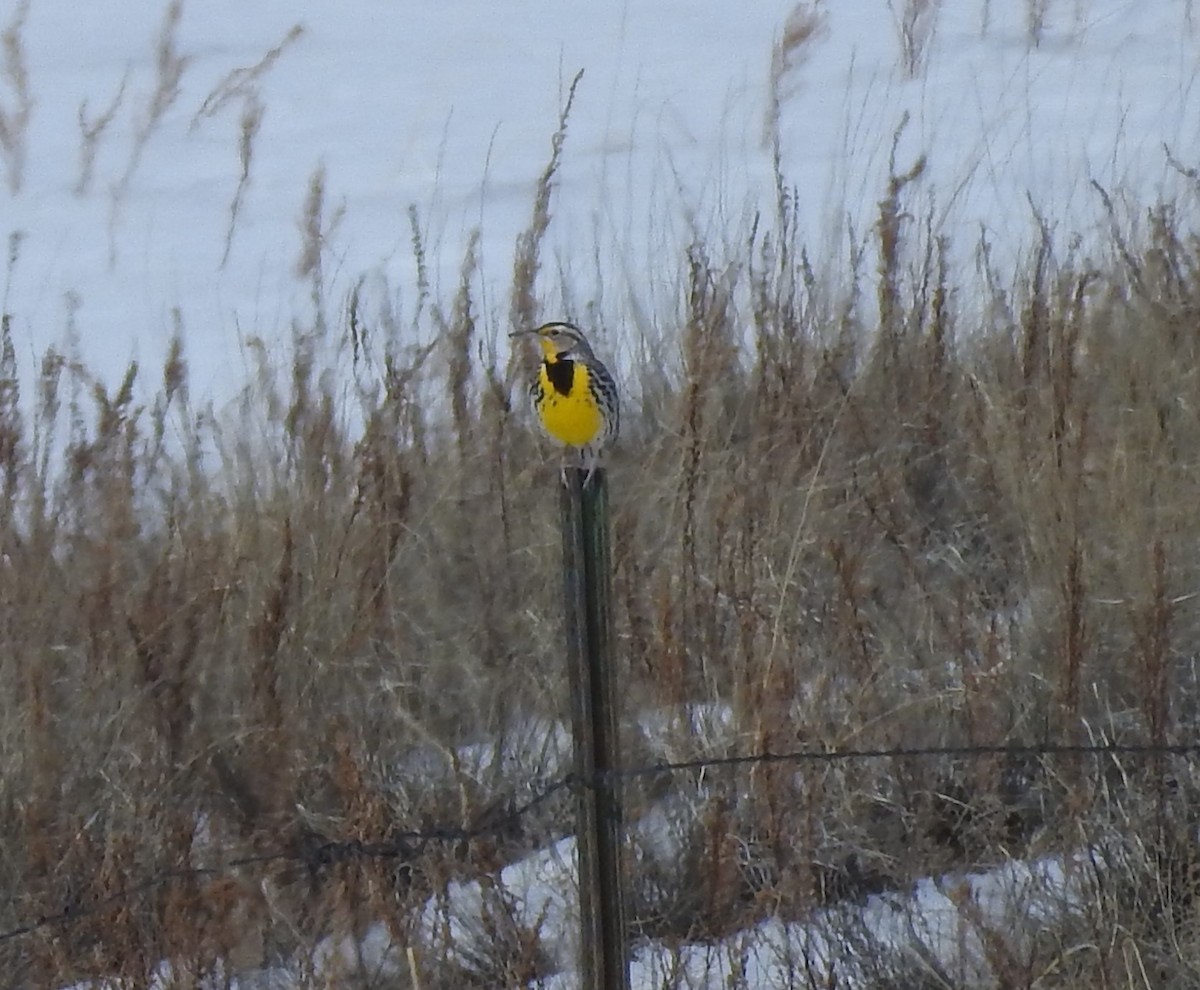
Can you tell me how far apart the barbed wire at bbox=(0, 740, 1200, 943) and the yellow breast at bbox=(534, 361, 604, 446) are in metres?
0.53

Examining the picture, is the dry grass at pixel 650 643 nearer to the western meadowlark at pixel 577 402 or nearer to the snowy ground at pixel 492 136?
the western meadowlark at pixel 577 402

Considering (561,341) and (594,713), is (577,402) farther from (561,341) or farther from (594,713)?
(594,713)

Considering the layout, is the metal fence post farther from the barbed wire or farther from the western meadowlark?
the western meadowlark

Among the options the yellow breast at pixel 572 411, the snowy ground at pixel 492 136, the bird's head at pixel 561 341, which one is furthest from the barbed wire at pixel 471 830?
the snowy ground at pixel 492 136

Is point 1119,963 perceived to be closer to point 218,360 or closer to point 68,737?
point 68,737

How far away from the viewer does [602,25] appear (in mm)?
8352

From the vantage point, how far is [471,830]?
2381 millimetres

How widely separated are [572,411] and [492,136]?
3.69m

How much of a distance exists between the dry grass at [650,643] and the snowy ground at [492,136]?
2.93ft

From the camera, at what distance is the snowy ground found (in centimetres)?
555

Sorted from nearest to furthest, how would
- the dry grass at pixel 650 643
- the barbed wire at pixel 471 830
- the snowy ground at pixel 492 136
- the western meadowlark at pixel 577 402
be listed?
1. the barbed wire at pixel 471 830
2. the dry grass at pixel 650 643
3. the western meadowlark at pixel 577 402
4. the snowy ground at pixel 492 136

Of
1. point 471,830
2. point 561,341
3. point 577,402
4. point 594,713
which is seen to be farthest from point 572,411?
point 594,713

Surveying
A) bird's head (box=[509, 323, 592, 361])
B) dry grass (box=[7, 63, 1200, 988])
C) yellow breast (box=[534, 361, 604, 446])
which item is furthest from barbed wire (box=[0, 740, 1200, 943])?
bird's head (box=[509, 323, 592, 361])

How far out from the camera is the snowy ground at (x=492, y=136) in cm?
555
